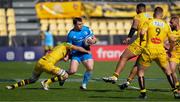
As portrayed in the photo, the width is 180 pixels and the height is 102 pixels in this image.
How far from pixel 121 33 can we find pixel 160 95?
25030 mm

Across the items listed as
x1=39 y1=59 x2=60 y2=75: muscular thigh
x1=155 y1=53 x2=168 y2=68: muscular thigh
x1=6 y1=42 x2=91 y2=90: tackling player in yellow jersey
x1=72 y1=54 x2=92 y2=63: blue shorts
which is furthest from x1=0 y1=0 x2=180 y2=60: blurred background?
x1=155 y1=53 x2=168 y2=68: muscular thigh

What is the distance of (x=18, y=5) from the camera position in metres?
40.9

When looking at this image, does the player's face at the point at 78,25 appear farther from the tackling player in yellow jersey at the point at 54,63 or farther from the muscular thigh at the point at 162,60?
the muscular thigh at the point at 162,60

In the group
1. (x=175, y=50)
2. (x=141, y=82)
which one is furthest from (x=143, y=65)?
(x=175, y=50)

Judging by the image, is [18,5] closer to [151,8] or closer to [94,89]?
[151,8]

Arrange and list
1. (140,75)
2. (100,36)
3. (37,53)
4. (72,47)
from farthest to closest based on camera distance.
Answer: (100,36)
(37,53)
(72,47)
(140,75)

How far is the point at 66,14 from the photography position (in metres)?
40.6

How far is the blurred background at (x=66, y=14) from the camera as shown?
131 feet

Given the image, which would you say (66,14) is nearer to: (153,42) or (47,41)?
(47,41)

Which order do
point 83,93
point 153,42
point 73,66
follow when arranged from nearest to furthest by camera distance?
point 153,42, point 83,93, point 73,66

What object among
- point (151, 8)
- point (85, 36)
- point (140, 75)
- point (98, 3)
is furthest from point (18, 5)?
point (140, 75)

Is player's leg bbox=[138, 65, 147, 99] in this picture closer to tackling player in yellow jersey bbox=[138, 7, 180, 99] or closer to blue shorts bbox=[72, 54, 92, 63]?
tackling player in yellow jersey bbox=[138, 7, 180, 99]

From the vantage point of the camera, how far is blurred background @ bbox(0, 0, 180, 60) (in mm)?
40031

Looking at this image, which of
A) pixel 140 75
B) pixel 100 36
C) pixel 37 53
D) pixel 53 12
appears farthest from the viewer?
pixel 53 12
